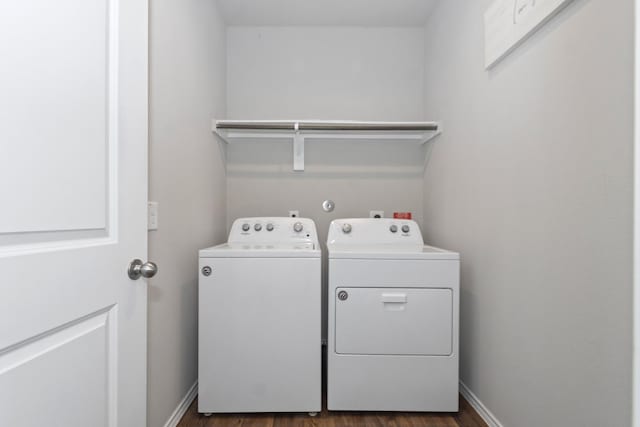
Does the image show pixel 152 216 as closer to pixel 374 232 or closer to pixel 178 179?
pixel 178 179

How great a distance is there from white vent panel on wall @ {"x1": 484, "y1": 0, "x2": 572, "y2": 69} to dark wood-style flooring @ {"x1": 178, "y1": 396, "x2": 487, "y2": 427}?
1.64 meters

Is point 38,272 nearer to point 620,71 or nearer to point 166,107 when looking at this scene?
point 166,107

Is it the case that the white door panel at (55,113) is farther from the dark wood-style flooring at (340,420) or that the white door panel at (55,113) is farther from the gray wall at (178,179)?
the dark wood-style flooring at (340,420)

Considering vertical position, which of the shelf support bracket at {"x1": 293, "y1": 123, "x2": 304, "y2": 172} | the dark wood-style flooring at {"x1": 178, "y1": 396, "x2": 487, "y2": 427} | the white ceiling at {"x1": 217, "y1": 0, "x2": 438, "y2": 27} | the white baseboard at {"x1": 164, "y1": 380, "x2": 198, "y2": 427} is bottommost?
the dark wood-style flooring at {"x1": 178, "y1": 396, "x2": 487, "y2": 427}

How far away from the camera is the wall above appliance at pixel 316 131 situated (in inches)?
77.2

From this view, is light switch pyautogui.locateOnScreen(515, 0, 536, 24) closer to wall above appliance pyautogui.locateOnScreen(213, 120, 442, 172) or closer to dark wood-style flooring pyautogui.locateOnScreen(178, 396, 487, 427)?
wall above appliance pyautogui.locateOnScreen(213, 120, 442, 172)

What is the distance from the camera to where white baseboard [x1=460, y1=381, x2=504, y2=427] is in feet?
4.65

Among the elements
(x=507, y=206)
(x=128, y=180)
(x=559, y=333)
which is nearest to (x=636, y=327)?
(x=559, y=333)

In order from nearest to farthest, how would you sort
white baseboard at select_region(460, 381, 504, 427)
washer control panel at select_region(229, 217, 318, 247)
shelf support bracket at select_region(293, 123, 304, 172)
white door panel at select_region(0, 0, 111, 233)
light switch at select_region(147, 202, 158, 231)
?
white door panel at select_region(0, 0, 111, 233) → light switch at select_region(147, 202, 158, 231) → white baseboard at select_region(460, 381, 504, 427) → washer control panel at select_region(229, 217, 318, 247) → shelf support bracket at select_region(293, 123, 304, 172)

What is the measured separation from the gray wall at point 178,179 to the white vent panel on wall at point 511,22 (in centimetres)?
140

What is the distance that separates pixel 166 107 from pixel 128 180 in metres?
0.66

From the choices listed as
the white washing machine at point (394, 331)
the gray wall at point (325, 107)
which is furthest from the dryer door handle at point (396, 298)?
the gray wall at point (325, 107)

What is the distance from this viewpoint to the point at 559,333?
104 centimetres

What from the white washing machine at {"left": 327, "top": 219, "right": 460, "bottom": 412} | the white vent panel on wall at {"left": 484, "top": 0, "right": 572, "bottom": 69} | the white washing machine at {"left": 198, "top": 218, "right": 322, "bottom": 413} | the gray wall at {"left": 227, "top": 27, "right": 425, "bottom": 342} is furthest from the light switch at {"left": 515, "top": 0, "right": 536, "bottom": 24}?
the white washing machine at {"left": 198, "top": 218, "right": 322, "bottom": 413}
